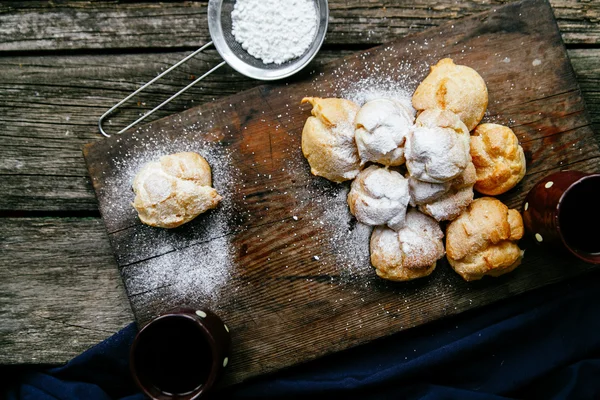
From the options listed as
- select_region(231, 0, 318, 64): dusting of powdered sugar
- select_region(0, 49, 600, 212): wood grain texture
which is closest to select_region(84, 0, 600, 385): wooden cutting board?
select_region(231, 0, 318, 64): dusting of powdered sugar

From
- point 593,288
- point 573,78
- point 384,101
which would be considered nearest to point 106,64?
point 384,101

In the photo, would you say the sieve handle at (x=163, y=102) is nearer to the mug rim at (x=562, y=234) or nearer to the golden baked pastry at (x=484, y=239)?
the golden baked pastry at (x=484, y=239)

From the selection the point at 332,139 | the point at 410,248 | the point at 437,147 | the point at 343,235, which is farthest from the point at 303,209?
the point at 437,147

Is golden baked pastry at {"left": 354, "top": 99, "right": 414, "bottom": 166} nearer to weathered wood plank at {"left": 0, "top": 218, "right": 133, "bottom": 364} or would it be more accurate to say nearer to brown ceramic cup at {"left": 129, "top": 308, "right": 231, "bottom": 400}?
brown ceramic cup at {"left": 129, "top": 308, "right": 231, "bottom": 400}

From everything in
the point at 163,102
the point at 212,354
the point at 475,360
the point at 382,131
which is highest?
the point at 163,102

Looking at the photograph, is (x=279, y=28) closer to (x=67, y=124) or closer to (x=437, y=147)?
(x=437, y=147)

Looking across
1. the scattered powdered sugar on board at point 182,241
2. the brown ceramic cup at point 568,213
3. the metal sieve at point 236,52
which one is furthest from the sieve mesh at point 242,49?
the brown ceramic cup at point 568,213
